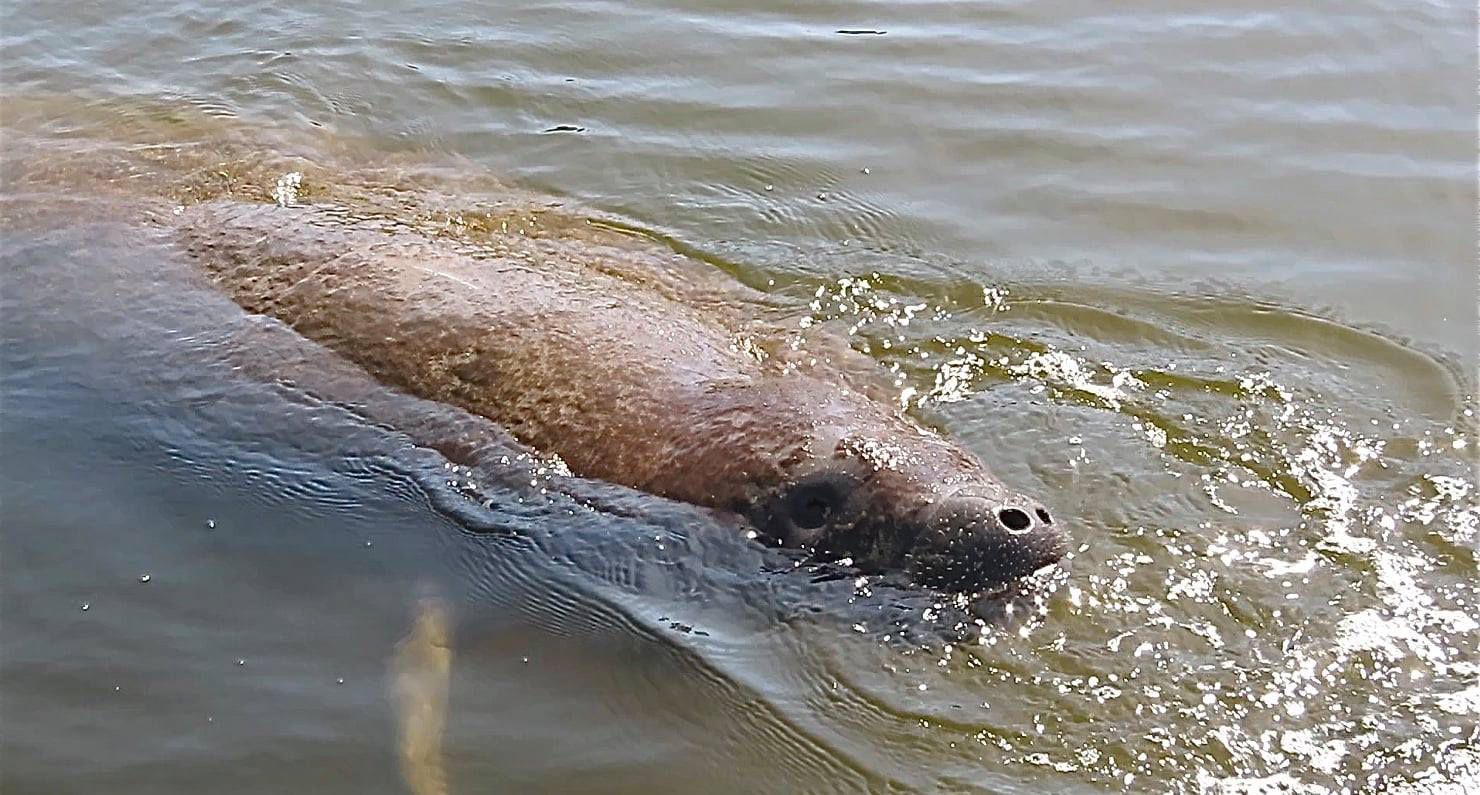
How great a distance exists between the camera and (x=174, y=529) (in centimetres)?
629

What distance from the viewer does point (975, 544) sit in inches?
208

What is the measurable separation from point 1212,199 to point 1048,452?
9.10 ft

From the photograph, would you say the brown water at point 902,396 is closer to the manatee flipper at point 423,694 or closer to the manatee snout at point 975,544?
the manatee flipper at point 423,694

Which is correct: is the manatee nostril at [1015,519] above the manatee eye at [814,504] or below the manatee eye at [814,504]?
above

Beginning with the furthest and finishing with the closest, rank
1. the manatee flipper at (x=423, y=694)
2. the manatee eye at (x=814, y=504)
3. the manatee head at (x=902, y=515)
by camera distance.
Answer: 1. the manatee eye at (x=814, y=504)
2. the manatee head at (x=902, y=515)
3. the manatee flipper at (x=423, y=694)

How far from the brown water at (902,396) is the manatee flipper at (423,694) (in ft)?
0.06

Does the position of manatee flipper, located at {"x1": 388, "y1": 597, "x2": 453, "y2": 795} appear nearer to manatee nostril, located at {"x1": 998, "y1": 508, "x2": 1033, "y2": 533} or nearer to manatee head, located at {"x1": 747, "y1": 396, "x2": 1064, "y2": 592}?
manatee head, located at {"x1": 747, "y1": 396, "x2": 1064, "y2": 592}

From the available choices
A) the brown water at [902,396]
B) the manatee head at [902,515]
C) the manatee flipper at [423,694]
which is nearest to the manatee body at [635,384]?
the manatee head at [902,515]

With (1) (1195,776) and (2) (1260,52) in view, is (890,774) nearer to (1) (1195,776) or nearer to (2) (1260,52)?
(1) (1195,776)

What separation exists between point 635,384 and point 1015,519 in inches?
58.9

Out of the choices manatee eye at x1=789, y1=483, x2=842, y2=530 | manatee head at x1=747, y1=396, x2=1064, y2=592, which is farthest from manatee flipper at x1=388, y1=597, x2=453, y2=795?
manatee eye at x1=789, y1=483, x2=842, y2=530

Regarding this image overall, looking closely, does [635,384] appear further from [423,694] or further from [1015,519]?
[1015,519]

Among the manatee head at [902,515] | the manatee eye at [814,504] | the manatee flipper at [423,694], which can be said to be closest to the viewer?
the manatee flipper at [423,694]

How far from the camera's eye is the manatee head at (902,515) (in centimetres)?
530
